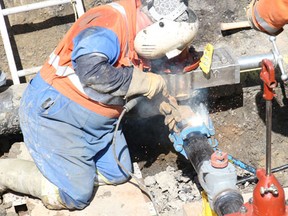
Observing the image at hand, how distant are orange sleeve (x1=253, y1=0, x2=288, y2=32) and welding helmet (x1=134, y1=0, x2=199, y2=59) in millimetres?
446

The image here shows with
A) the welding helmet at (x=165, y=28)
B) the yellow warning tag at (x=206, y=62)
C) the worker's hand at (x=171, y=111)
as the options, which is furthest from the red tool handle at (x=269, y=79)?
the yellow warning tag at (x=206, y=62)

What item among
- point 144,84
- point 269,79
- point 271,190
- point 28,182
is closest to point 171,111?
point 144,84

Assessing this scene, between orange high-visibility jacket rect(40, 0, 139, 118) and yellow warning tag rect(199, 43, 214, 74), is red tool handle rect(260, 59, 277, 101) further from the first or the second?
yellow warning tag rect(199, 43, 214, 74)

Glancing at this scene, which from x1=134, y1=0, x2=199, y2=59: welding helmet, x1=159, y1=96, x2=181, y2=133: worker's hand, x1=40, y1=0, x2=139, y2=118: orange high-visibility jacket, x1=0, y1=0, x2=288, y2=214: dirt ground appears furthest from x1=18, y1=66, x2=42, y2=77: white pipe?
x1=134, y1=0, x2=199, y2=59: welding helmet

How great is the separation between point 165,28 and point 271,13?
704mm

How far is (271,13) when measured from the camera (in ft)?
11.6

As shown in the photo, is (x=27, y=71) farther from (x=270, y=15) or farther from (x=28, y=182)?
(x=270, y=15)

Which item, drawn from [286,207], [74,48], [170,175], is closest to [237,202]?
[286,207]

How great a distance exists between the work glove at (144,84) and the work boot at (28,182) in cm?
97

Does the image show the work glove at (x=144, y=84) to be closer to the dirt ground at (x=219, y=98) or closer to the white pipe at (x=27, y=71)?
the dirt ground at (x=219, y=98)

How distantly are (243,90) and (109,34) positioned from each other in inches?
76.7

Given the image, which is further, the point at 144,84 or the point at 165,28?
the point at 144,84

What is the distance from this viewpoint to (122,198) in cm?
438

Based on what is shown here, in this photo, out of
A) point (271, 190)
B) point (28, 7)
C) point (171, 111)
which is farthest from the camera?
point (28, 7)
